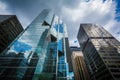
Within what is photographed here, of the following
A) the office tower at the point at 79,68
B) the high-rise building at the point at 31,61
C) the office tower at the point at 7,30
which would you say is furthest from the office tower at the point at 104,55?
the office tower at the point at 7,30

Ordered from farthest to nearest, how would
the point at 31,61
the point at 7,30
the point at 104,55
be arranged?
the point at 104,55 → the point at 7,30 → the point at 31,61

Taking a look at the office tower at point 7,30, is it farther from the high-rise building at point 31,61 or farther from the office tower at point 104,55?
the office tower at point 104,55

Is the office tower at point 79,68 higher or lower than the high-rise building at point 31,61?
higher

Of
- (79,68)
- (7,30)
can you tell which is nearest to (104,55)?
(79,68)

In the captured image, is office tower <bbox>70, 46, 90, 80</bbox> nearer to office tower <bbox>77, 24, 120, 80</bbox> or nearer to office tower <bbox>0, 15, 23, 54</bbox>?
office tower <bbox>77, 24, 120, 80</bbox>

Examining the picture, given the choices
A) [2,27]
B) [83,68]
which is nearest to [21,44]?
[2,27]

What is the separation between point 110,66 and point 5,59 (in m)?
56.4

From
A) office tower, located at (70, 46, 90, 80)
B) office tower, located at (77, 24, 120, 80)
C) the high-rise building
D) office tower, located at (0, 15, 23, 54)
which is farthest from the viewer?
office tower, located at (70, 46, 90, 80)

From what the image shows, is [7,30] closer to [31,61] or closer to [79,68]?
[31,61]

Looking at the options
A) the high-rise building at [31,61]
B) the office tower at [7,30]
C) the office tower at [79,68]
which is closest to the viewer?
the high-rise building at [31,61]

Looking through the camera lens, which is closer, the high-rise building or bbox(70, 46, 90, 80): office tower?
the high-rise building

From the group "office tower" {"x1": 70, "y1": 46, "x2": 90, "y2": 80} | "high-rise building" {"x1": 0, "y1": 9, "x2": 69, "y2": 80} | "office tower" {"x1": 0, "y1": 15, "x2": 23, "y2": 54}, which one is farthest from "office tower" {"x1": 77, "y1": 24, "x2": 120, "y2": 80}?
"office tower" {"x1": 0, "y1": 15, "x2": 23, "y2": 54}

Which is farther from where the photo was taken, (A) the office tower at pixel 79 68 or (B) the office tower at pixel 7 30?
(A) the office tower at pixel 79 68

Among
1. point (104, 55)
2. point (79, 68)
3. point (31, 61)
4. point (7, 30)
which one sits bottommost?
point (31, 61)
